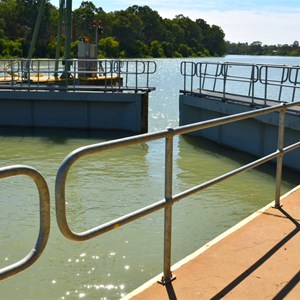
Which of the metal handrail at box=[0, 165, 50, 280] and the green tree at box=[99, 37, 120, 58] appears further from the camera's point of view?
the green tree at box=[99, 37, 120, 58]

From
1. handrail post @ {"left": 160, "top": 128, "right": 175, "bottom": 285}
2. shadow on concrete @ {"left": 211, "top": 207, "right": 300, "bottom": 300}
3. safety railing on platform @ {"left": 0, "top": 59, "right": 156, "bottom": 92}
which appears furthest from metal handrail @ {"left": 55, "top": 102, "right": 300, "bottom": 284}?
safety railing on platform @ {"left": 0, "top": 59, "right": 156, "bottom": 92}

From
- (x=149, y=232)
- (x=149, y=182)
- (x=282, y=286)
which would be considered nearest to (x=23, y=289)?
(x=149, y=232)

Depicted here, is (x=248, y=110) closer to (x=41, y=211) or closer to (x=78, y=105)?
(x=78, y=105)

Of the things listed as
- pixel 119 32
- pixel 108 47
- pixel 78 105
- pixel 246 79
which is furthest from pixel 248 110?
pixel 119 32

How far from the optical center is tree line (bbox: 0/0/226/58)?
313 ft

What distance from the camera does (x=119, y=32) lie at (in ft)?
380

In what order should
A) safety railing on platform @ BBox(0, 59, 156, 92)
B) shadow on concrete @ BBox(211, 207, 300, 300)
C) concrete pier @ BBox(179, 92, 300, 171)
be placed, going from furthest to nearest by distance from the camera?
safety railing on platform @ BBox(0, 59, 156, 92) → concrete pier @ BBox(179, 92, 300, 171) → shadow on concrete @ BBox(211, 207, 300, 300)

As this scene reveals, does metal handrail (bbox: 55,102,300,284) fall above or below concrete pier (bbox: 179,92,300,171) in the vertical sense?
above

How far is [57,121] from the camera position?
16656 mm

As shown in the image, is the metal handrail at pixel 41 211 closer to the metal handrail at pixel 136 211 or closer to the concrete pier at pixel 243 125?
the metal handrail at pixel 136 211

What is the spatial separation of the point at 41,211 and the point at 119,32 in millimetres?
116547

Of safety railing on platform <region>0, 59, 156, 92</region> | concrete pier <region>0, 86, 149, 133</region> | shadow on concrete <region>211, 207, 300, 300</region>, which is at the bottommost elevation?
concrete pier <region>0, 86, 149, 133</region>

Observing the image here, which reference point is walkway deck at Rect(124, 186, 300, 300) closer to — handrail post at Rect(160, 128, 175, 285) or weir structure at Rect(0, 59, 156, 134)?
handrail post at Rect(160, 128, 175, 285)

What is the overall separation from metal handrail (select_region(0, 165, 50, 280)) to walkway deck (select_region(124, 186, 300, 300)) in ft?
2.86
